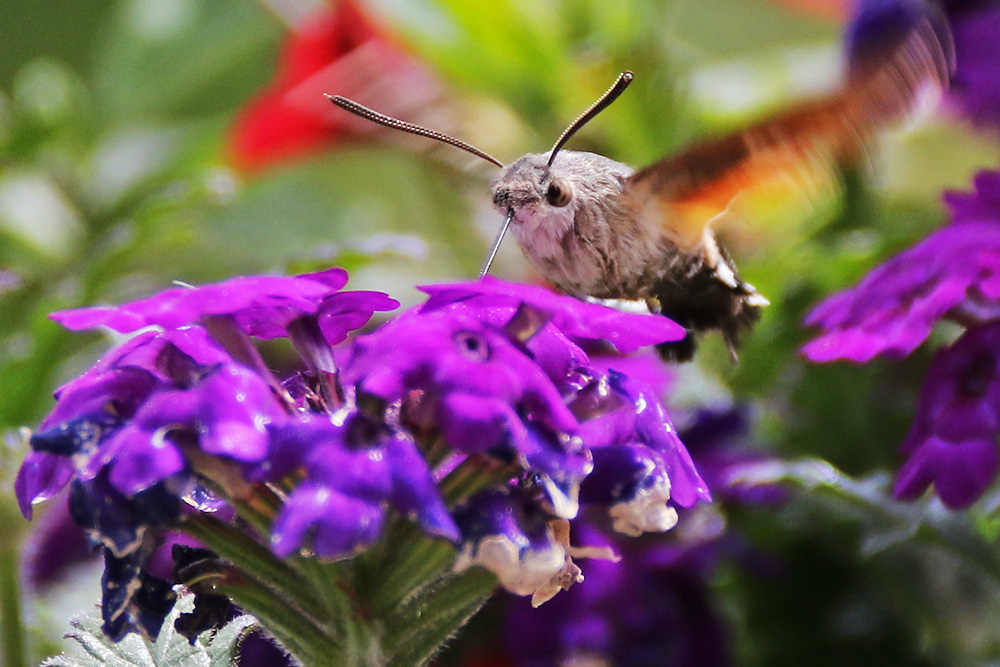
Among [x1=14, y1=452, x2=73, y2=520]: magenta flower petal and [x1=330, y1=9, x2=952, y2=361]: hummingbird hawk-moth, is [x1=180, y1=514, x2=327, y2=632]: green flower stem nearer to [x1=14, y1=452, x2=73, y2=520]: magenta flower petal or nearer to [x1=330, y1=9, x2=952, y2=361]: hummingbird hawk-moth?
[x1=14, y1=452, x2=73, y2=520]: magenta flower petal

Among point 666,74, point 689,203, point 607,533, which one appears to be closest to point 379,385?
point 689,203

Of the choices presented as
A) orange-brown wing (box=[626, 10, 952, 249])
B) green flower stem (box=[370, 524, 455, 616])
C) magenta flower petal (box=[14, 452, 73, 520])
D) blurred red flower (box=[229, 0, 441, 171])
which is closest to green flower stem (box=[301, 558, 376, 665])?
green flower stem (box=[370, 524, 455, 616])

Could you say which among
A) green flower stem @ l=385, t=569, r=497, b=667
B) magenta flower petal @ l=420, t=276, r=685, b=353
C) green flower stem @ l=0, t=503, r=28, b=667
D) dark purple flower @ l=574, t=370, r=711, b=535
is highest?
magenta flower petal @ l=420, t=276, r=685, b=353

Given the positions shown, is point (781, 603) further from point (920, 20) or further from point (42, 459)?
point (42, 459)

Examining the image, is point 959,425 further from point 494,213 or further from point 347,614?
point 494,213

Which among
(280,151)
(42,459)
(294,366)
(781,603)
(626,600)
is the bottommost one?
(781,603)

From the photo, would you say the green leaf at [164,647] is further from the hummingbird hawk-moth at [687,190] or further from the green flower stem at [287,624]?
the hummingbird hawk-moth at [687,190]

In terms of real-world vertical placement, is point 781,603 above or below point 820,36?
below
